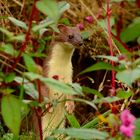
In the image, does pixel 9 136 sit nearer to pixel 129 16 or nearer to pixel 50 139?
pixel 50 139

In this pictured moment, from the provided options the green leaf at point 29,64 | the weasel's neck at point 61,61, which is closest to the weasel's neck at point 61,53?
the weasel's neck at point 61,61

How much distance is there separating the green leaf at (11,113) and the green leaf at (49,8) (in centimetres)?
24

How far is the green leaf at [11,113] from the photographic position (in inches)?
50.1

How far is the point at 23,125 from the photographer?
3461mm

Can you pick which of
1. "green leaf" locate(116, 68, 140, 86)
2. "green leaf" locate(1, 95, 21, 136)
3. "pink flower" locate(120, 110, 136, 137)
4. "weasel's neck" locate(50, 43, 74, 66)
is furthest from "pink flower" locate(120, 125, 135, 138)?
"weasel's neck" locate(50, 43, 74, 66)

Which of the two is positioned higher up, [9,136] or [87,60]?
[87,60]

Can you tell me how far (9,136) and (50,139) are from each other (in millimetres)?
1006

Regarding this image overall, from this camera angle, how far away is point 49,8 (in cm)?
121

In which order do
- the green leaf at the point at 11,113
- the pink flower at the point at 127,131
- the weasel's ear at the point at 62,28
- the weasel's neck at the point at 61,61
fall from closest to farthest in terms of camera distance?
1. the pink flower at the point at 127,131
2. the green leaf at the point at 11,113
3. the weasel's neck at the point at 61,61
4. the weasel's ear at the point at 62,28

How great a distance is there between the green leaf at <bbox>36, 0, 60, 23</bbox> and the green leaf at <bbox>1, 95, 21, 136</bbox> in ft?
0.80

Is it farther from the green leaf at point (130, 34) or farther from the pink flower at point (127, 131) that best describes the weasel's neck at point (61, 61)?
the pink flower at point (127, 131)

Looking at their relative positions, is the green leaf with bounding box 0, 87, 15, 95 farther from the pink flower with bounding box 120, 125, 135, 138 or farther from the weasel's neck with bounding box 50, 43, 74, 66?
the weasel's neck with bounding box 50, 43, 74, 66

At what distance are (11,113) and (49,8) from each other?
0.28 metres

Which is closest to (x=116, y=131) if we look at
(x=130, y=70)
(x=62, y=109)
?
(x=130, y=70)
